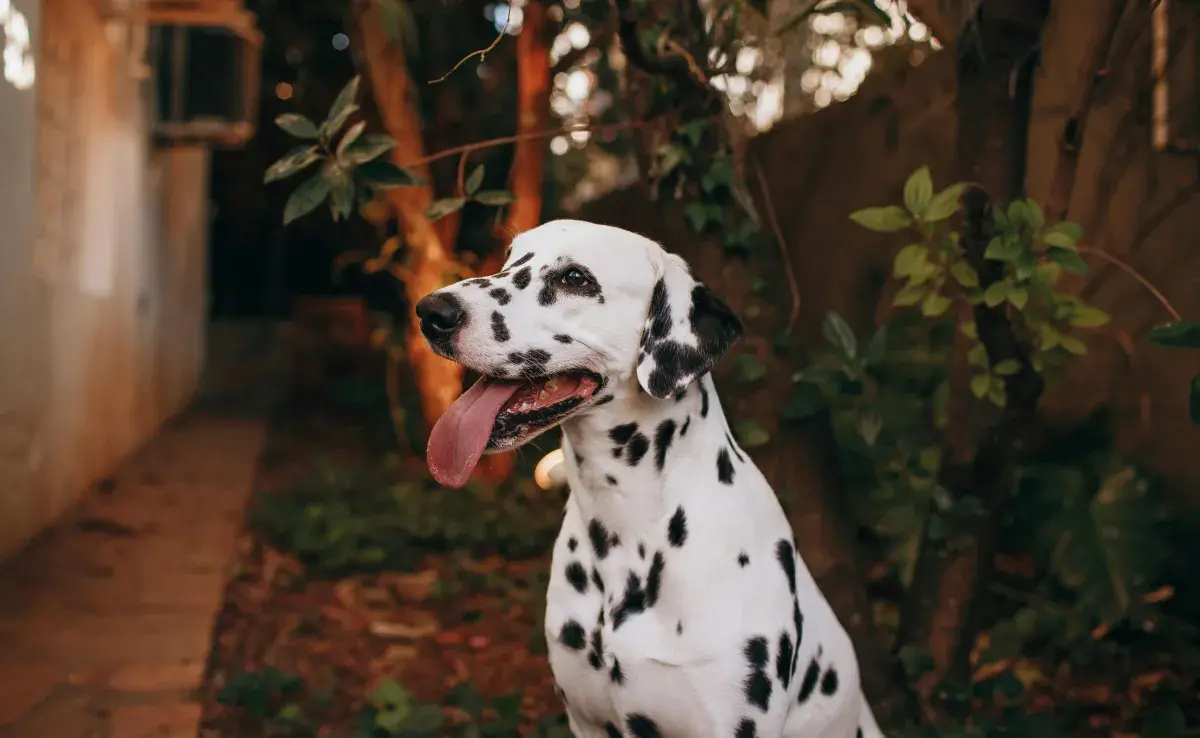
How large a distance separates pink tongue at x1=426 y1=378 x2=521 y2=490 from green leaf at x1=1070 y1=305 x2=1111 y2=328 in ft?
5.43

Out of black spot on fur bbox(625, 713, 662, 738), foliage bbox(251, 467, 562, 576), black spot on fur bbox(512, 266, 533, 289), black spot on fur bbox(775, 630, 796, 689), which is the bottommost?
foliage bbox(251, 467, 562, 576)

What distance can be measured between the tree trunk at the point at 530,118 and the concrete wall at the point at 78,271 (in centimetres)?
292

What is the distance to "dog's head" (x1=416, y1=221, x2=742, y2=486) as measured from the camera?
8.59ft

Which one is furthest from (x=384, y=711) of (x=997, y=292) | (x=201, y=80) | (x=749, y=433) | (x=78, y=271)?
(x=201, y=80)

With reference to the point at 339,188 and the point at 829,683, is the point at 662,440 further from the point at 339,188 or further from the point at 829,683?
the point at 339,188

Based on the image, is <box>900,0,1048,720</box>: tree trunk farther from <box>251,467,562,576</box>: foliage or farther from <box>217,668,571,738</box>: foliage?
<box>251,467,562,576</box>: foliage

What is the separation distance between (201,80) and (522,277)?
9.54m

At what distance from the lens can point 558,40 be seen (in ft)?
30.8

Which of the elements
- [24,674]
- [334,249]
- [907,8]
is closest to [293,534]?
[24,674]

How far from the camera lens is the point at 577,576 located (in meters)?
2.80

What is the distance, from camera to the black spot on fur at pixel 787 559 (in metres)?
2.73

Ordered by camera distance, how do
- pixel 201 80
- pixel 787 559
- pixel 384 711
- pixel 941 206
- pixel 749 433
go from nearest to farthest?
1. pixel 787 559
2. pixel 941 206
3. pixel 749 433
4. pixel 384 711
5. pixel 201 80

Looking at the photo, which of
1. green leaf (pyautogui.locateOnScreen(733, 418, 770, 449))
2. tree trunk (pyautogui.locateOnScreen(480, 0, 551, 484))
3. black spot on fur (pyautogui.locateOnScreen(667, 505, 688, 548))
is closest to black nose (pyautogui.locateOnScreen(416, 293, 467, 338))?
black spot on fur (pyautogui.locateOnScreen(667, 505, 688, 548))

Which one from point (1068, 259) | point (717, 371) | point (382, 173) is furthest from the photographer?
point (717, 371)
